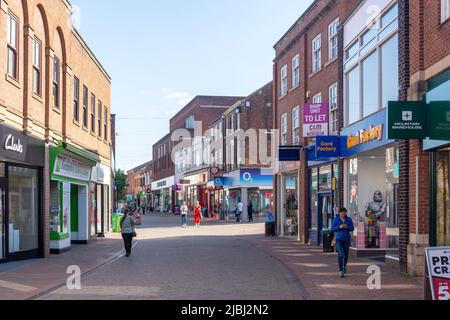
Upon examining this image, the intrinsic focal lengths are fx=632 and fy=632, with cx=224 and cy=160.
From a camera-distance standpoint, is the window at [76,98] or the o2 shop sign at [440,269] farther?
the window at [76,98]

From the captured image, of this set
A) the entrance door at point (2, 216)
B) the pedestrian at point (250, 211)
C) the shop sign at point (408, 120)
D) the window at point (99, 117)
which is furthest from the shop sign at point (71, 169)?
the pedestrian at point (250, 211)

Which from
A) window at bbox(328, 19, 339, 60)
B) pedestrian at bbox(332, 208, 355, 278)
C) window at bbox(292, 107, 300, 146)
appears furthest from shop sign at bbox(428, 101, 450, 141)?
window at bbox(292, 107, 300, 146)

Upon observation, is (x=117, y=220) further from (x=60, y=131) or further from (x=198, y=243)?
(x=60, y=131)

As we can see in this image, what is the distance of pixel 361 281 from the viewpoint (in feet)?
45.2

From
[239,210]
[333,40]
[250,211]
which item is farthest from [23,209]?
[239,210]

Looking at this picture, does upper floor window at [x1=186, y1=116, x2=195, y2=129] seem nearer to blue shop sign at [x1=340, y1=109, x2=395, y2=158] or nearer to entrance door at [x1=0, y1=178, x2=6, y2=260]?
blue shop sign at [x1=340, y1=109, x2=395, y2=158]

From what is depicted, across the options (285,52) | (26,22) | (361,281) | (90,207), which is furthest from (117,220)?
(361,281)

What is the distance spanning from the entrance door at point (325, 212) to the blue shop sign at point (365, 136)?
2.88 meters

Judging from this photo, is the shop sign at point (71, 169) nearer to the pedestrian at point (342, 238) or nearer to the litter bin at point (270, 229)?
the litter bin at point (270, 229)

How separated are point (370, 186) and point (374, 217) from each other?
0.97 m

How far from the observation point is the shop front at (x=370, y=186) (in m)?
17.9

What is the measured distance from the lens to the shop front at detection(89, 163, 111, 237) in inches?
1176

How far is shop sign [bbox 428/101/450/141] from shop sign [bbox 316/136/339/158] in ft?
27.6

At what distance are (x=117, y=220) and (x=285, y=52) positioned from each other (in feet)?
45.9
